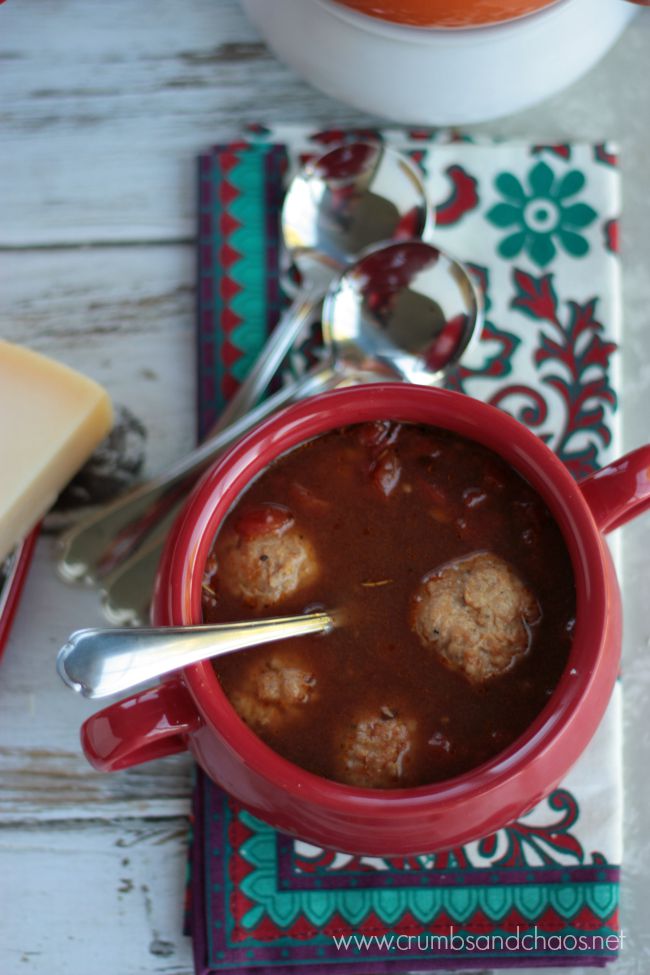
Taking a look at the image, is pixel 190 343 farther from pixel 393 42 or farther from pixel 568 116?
pixel 568 116

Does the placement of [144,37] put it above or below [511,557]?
above

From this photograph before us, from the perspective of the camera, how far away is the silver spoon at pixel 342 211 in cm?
114

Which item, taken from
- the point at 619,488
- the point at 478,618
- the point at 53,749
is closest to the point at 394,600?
the point at 478,618

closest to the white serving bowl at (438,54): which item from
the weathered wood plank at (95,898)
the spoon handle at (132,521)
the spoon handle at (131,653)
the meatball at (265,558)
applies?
the spoon handle at (132,521)

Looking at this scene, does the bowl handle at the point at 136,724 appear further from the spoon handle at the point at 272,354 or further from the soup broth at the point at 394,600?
the spoon handle at the point at 272,354

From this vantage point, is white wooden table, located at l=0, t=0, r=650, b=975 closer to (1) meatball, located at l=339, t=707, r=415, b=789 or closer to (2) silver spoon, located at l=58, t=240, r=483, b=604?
(2) silver spoon, located at l=58, t=240, r=483, b=604

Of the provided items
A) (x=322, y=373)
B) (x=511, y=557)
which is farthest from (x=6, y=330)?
(x=511, y=557)

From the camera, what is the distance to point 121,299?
118 cm

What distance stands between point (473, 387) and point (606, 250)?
8.4 inches

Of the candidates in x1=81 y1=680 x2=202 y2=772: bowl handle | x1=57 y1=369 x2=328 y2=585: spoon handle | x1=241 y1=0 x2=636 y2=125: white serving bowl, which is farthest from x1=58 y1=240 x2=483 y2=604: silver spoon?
x1=81 y1=680 x2=202 y2=772: bowl handle

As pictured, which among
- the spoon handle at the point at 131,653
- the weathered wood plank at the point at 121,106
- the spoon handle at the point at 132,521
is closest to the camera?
the spoon handle at the point at 131,653

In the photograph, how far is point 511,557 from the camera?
0.87 m

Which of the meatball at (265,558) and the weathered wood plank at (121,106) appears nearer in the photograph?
the meatball at (265,558)

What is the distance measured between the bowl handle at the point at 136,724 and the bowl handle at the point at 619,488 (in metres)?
0.37
